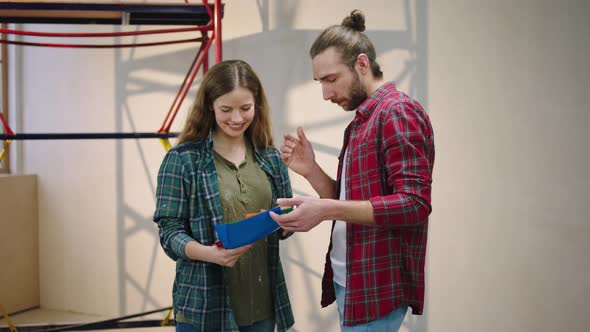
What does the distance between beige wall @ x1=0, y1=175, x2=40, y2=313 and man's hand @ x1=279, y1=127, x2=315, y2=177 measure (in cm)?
292

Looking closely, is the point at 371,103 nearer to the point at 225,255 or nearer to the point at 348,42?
the point at 348,42

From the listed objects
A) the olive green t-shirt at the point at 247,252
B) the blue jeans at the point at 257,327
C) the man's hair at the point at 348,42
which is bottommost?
the blue jeans at the point at 257,327

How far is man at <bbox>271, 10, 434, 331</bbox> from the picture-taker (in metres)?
1.48

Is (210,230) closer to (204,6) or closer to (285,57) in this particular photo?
(204,6)

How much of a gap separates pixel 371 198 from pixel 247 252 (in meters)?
0.59

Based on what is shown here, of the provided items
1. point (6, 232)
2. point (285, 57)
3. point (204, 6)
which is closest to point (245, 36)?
point (285, 57)

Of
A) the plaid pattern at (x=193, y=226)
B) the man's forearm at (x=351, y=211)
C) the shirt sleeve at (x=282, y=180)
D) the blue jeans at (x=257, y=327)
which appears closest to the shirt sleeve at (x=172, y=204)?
the plaid pattern at (x=193, y=226)

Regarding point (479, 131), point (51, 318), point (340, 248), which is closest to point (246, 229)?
point (340, 248)

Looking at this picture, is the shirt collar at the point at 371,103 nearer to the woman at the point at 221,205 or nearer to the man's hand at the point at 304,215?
the man's hand at the point at 304,215

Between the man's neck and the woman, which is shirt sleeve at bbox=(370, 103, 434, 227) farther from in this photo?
the woman

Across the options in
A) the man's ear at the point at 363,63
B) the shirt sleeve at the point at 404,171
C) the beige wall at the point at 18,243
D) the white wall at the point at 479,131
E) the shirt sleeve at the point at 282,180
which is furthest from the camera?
the beige wall at the point at 18,243

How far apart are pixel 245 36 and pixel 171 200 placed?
6.73ft

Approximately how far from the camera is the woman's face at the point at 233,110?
6.24ft

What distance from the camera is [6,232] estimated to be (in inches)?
159
